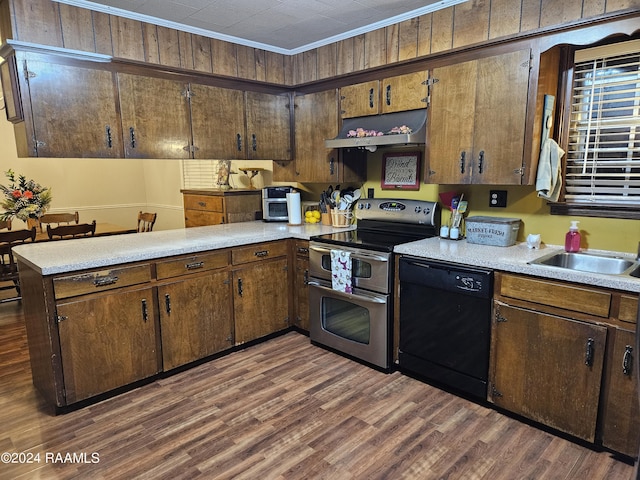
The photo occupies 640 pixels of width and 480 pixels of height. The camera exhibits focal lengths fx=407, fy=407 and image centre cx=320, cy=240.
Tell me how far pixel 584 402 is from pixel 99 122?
10.8ft

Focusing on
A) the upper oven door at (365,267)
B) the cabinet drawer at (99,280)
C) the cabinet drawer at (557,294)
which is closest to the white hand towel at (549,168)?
the cabinet drawer at (557,294)

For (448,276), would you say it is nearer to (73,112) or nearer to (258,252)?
(258,252)

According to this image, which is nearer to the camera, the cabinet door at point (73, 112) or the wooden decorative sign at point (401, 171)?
the cabinet door at point (73, 112)

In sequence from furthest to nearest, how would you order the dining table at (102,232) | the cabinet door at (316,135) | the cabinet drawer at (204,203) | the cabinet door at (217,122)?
1. the dining table at (102,232)
2. the cabinet drawer at (204,203)
3. the cabinet door at (316,135)
4. the cabinet door at (217,122)

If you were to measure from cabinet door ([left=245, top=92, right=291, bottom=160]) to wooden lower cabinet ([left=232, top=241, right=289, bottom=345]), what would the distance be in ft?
3.06

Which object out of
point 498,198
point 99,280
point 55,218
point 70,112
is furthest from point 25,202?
point 498,198

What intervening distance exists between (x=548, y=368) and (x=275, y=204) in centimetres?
261

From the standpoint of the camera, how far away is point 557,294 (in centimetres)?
204

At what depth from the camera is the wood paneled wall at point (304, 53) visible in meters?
2.34

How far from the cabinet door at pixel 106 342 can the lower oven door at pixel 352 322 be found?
46.6 inches

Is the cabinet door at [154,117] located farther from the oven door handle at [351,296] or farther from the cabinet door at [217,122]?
the oven door handle at [351,296]

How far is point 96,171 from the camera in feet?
21.0

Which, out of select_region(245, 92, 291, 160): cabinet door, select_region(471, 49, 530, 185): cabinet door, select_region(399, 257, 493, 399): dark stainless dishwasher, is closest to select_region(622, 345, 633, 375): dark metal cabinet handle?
select_region(399, 257, 493, 399): dark stainless dishwasher

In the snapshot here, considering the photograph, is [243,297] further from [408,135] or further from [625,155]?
[625,155]
